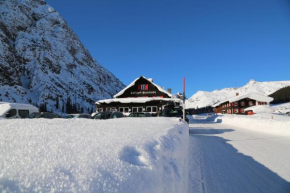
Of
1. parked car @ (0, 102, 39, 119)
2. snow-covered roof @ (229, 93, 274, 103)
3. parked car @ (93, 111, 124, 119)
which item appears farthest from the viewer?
snow-covered roof @ (229, 93, 274, 103)

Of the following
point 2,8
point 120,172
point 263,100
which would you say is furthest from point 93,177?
point 2,8

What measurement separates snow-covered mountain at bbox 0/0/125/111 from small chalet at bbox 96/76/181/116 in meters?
76.5

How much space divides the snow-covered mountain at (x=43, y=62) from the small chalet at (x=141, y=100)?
251 feet

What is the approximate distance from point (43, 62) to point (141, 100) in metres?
138

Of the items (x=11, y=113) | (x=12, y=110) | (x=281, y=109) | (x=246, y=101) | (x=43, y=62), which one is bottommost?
(x=11, y=113)

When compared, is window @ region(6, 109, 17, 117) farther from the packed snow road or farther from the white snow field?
the white snow field

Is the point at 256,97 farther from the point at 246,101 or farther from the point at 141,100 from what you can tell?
the point at 141,100

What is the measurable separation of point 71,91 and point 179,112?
126 m

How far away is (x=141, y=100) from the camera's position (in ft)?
89.5

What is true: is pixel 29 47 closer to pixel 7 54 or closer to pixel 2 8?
pixel 7 54

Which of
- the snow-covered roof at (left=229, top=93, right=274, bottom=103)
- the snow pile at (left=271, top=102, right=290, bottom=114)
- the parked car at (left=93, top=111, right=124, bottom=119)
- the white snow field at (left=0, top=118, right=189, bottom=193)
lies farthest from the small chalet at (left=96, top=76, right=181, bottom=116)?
the snow-covered roof at (left=229, top=93, right=274, bottom=103)

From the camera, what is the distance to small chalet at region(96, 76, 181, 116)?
1069 inches

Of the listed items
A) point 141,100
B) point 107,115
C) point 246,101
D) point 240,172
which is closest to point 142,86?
point 141,100

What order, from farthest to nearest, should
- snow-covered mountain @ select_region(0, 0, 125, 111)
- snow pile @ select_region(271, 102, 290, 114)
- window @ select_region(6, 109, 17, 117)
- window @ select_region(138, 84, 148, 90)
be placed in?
snow-covered mountain @ select_region(0, 0, 125, 111) < snow pile @ select_region(271, 102, 290, 114) < window @ select_region(138, 84, 148, 90) < window @ select_region(6, 109, 17, 117)
